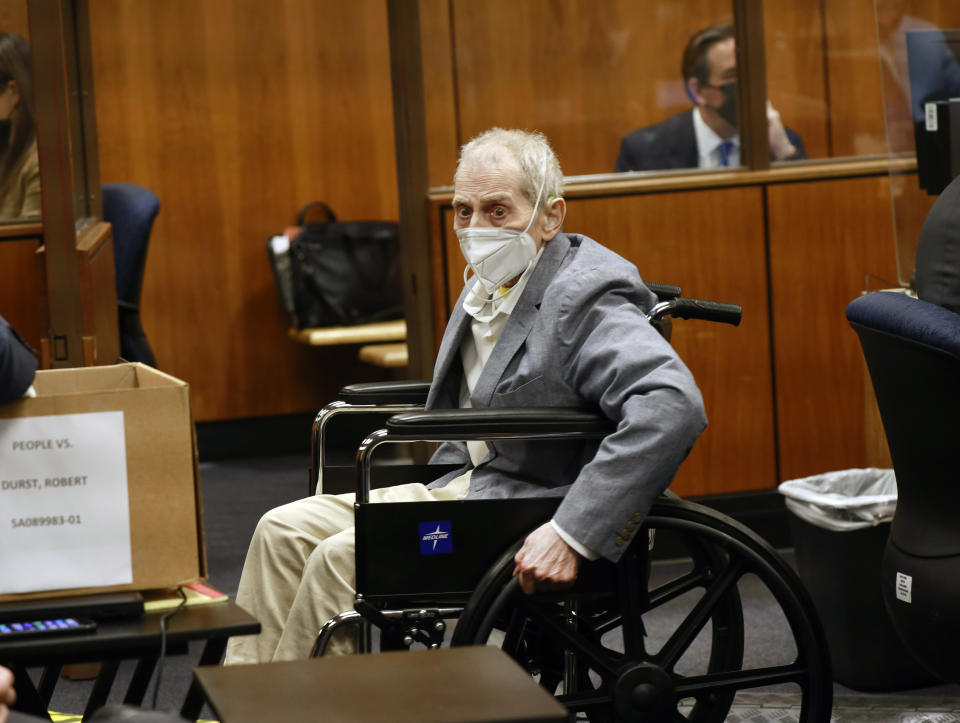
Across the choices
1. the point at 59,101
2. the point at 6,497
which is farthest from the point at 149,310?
the point at 6,497

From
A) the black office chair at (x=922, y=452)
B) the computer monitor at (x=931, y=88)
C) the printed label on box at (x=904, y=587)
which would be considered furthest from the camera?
the computer monitor at (x=931, y=88)

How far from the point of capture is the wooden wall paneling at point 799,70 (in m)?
3.96

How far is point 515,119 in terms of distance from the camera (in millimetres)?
3814

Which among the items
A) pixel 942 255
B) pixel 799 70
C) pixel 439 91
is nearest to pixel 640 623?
pixel 942 255

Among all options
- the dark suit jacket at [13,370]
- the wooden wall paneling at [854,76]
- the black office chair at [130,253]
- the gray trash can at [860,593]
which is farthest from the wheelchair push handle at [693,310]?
the black office chair at [130,253]

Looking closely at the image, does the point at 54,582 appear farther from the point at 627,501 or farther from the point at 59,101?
the point at 59,101

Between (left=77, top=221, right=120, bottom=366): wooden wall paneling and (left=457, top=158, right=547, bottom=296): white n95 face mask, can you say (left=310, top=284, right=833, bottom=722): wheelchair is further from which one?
(left=77, top=221, right=120, bottom=366): wooden wall paneling

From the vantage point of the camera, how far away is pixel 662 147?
12.7 feet

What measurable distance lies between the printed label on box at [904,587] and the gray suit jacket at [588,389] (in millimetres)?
479

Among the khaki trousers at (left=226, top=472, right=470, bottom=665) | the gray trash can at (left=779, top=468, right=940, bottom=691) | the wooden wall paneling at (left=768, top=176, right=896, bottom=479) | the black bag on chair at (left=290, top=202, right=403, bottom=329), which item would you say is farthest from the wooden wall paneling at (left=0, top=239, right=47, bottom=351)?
the black bag on chair at (left=290, top=202, right=403, bottom=329)

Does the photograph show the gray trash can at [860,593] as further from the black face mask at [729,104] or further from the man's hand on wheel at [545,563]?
the black face mask at [729,104]

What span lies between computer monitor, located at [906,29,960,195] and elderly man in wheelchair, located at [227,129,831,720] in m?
1.26

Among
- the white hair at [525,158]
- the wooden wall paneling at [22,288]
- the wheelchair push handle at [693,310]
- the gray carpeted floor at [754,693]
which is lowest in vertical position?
the gray carpeted floor at [754,693]

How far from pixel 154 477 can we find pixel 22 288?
1718 mm
